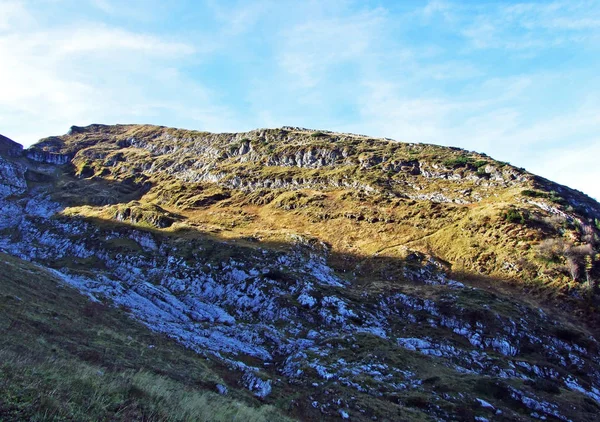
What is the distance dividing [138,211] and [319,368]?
64.4 m

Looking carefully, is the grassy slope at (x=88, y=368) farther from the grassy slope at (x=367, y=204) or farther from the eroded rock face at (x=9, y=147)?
the eroded rock face at (x=9, y=147)

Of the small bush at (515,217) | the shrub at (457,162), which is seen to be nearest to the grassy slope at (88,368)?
the small bush at (515,217)

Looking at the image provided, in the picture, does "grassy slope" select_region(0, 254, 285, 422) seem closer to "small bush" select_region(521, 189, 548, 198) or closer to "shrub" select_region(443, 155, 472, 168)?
"small bush" select_region(521, 189, 548, 198)

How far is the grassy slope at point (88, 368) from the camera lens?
8.04 metres

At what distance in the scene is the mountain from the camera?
83.5 feet

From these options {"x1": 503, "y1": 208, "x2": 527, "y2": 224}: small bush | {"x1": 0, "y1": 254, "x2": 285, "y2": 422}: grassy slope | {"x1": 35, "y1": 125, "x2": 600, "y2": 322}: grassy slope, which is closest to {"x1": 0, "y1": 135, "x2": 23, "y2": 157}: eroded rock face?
{"x1": 35, "y1": 125, "x2": 600, "y2": 322}: grassy slope

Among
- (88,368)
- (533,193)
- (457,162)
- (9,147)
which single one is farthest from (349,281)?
(9,147)

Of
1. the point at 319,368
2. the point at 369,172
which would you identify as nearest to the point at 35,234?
the point at 319,368

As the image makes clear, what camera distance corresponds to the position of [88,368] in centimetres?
1257

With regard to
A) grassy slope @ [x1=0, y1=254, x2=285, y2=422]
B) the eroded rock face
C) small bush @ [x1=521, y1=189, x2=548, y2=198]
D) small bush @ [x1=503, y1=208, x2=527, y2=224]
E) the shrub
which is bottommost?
grassy slope @ [x1=0, y1=254, x2=285, y2=422]

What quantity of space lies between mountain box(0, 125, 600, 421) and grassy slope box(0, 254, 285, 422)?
1.07 feet

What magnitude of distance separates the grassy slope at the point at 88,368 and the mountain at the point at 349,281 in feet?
1.07

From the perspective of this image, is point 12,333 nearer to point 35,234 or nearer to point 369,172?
point 35,234

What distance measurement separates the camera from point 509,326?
38.4m
